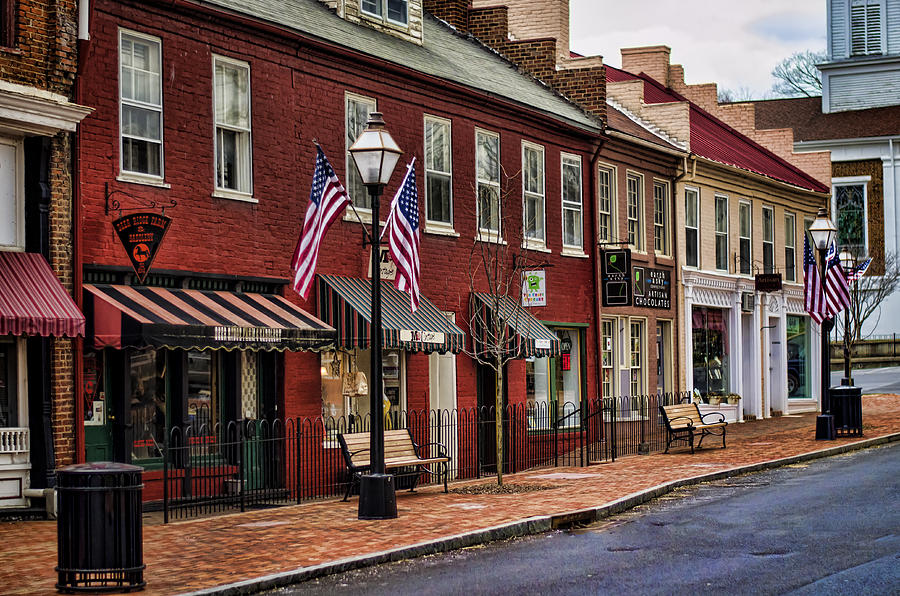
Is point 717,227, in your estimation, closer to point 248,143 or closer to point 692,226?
point 692,226

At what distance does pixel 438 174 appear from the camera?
70.5 ft

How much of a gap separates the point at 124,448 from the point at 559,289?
1148cm

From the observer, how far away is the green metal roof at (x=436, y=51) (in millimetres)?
18438

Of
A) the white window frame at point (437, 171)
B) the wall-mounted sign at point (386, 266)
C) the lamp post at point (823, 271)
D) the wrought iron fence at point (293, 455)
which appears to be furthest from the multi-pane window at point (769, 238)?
the wall-mounted sign at point (386, 266)

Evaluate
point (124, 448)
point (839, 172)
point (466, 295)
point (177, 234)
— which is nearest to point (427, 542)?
point (124, 448)

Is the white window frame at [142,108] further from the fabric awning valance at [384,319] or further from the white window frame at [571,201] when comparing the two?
the white window frame at [571,201]

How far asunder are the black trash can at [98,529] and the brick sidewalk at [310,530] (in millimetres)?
274

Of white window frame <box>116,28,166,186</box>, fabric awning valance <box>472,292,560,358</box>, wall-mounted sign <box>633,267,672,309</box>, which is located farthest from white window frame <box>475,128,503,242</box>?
white window frame <box>116,28,166,186</box>

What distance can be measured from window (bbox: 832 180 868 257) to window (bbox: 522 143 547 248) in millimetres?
31105

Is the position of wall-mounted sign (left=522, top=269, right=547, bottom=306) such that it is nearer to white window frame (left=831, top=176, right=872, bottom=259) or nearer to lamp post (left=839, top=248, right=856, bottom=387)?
lamp post (left=839, top=248, right=856, bottom=387)

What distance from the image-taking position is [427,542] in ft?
40.0

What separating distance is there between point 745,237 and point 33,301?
22.6 metres

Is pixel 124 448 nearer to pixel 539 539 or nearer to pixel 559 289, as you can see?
pixel 539 539

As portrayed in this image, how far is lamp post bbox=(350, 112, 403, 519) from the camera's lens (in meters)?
14.3
